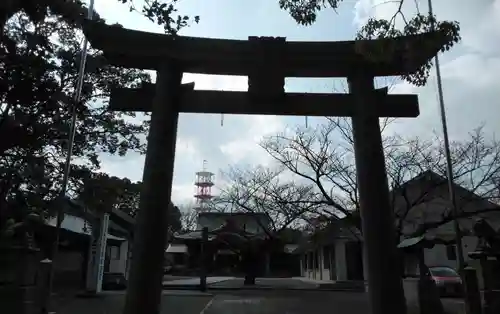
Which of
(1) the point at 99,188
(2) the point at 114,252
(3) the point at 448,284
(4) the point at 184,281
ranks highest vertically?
(1) the point at 99,188

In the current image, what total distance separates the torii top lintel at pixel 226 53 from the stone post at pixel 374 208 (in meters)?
0.52

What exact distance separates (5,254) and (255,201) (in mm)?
18085

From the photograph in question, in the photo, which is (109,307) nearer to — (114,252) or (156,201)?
(156,201)

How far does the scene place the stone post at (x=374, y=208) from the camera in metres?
7.71

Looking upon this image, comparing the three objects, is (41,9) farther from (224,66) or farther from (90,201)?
(90,201)

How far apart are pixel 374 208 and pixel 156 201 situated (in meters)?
3.95

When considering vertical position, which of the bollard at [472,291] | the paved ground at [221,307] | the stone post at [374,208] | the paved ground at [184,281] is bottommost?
the paved ground at [221,307]

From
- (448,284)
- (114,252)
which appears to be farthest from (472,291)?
(114,252)

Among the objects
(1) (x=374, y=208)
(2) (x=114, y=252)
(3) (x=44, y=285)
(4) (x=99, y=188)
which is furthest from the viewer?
Result: (2) (x=114, y=252)

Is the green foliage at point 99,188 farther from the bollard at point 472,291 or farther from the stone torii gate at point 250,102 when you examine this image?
the bollard at point 472,291

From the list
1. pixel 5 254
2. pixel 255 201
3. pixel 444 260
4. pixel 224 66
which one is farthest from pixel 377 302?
pixel 444 260

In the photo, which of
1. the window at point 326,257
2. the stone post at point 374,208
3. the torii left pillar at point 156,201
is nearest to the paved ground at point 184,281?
the window at point 326,257

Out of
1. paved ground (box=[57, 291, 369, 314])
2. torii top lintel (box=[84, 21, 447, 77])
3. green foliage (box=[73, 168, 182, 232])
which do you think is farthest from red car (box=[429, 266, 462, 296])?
torii top lintel (box=[84, 21, 447, 77])

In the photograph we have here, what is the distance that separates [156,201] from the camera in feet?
25.4
